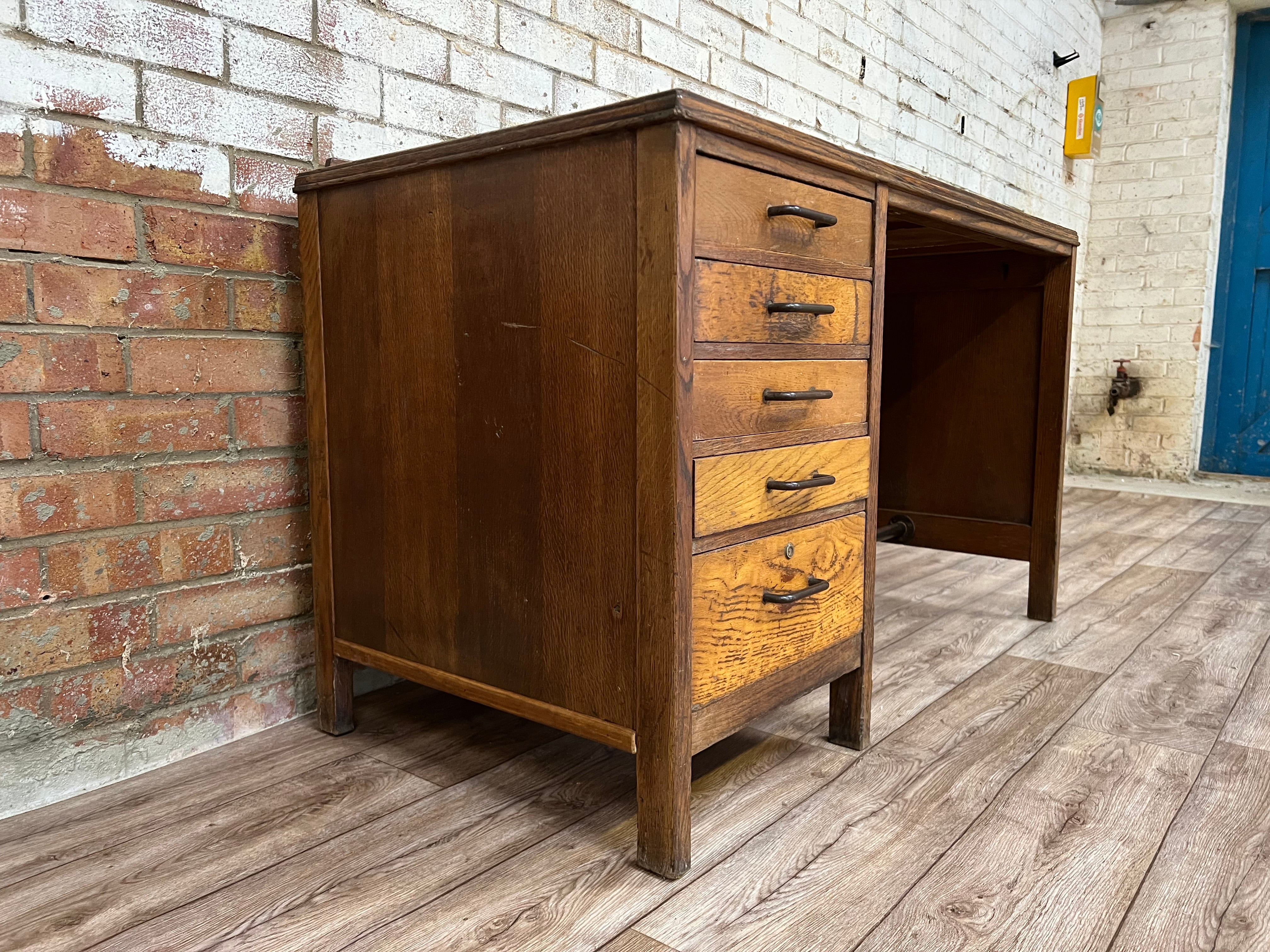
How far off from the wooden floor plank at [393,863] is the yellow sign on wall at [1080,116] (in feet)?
14.1

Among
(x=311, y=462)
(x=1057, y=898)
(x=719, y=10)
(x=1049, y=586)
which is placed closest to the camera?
(x=1057, y=898)

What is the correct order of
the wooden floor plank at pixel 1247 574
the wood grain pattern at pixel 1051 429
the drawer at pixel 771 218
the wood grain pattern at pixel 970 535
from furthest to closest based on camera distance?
the wooden floor plank at pixel 1247 574 → the wood grain pattern at pixel 970 535 → the wood grain pattern at pixel 1051 429 → the drawer at pixel 771 218

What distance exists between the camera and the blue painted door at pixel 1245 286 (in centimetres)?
458

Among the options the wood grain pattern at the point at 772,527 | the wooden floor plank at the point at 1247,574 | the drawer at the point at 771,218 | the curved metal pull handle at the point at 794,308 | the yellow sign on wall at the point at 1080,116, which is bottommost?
the wooden floor plank at the point at 1247,574

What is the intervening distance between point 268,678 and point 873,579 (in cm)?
93

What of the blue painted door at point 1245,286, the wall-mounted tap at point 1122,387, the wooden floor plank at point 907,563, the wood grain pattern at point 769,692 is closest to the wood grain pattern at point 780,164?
the wood grain pattern at point 769,692

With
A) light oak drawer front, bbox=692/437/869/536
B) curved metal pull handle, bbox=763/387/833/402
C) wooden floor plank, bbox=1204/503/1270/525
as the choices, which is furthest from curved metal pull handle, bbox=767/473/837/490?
wooden floor plank, bbox=1204/503/1270/525

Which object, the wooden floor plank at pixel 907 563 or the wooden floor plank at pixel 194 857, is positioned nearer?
the wooden floor plank at pixel 194 857

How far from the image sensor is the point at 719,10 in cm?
229

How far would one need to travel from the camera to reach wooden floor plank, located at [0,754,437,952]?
92 centimetres

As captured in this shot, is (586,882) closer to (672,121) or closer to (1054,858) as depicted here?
(1054,858)

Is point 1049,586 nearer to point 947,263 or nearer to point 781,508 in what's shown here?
point 947,263

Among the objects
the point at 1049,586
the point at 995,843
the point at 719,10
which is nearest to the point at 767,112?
the point at 719,10

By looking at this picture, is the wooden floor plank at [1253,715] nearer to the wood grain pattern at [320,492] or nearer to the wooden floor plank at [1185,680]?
the wooden floor plank at [1185,680]
